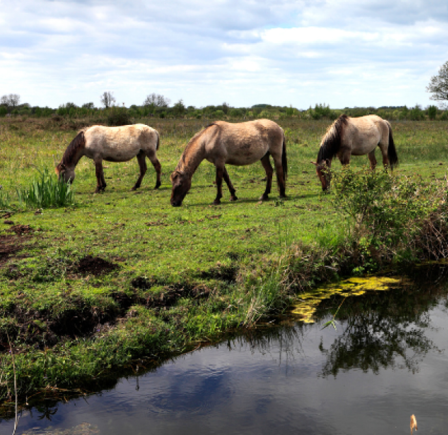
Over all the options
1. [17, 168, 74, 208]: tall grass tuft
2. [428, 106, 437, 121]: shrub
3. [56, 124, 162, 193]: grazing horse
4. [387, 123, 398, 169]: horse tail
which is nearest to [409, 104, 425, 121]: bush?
[428, 106, 437, 121]: shrub

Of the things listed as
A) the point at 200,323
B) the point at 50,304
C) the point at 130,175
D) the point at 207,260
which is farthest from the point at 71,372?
the point at 130,175

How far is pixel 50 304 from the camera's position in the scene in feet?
16.2

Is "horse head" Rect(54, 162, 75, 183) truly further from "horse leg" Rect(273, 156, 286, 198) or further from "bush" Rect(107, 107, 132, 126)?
"bush" Rect(107, 107, 132, 126)

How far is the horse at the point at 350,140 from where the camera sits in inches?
445

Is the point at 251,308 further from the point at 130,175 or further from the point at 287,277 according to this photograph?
the point at 130,175

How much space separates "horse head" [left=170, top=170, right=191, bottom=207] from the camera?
10.3 metres

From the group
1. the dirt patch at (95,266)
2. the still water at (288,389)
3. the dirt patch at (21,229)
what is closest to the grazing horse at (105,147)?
the dirt patch at (21,229)

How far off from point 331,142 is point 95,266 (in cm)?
727

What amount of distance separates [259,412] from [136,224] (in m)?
5.15

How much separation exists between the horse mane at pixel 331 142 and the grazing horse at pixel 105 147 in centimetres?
461

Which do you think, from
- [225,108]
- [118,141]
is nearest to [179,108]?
Answer: [225,108]

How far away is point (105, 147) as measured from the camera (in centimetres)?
1271

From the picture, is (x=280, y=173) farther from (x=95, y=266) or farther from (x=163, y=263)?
(x=95, y=266)

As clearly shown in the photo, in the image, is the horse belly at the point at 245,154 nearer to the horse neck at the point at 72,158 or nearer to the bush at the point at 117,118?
the horse neck at the point at 72,158
